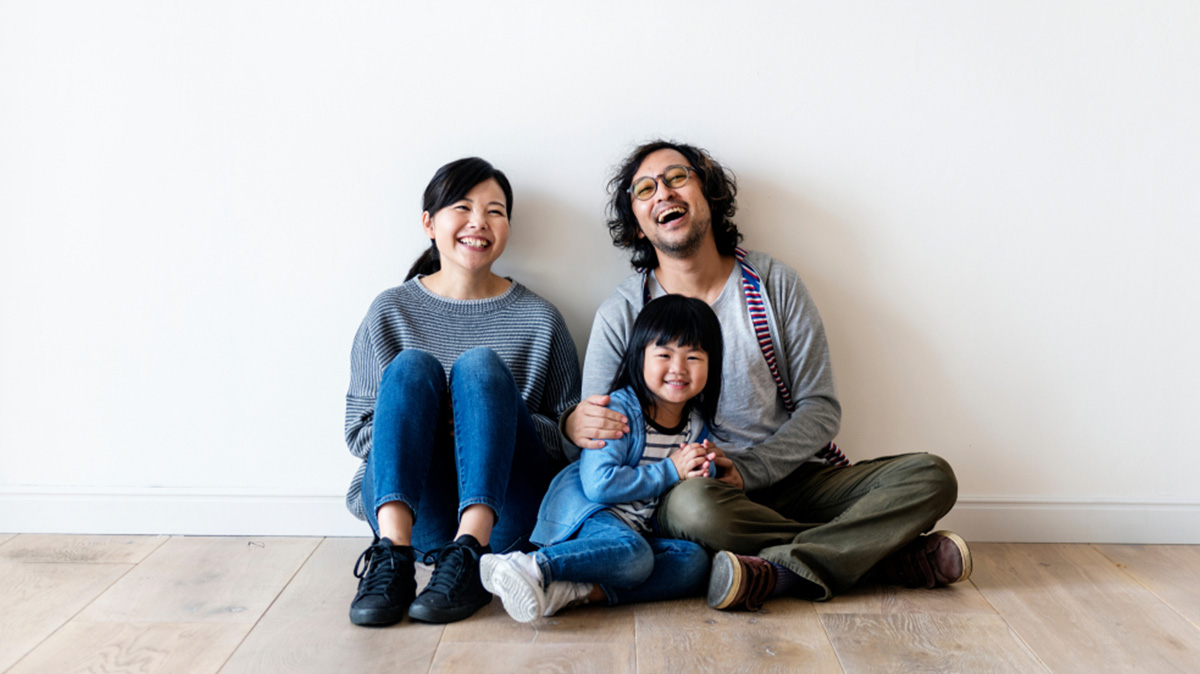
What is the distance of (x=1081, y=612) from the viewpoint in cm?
164

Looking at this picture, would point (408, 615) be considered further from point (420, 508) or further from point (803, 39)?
point (803, 39)

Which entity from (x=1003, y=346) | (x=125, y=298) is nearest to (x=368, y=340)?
(x=125, y=298)

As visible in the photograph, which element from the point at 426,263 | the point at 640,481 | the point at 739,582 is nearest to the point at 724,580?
the point at 739,582

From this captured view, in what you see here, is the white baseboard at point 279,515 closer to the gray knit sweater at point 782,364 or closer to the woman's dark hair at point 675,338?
the gray knit sweater at point 782,364

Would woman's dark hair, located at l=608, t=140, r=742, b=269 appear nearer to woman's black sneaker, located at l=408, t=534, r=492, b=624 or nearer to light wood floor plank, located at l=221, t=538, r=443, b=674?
woman's black sneaker, located at l=408, t=534, r=492, b=624

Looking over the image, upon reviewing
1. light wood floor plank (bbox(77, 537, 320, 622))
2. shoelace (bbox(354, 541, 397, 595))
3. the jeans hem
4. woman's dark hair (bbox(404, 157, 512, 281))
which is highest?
woman's dark hair (bbox(404, 157, 512, 281))

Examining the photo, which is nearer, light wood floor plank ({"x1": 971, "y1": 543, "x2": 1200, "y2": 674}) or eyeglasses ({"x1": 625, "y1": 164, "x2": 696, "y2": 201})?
light wood floor plank ({"x1": 971, "y1": 543, "x2": 1200, "y2": 674})

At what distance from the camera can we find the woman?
1.61 m

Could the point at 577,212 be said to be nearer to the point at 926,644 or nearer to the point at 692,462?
the point at 692,462

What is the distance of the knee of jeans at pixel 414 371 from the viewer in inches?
66.8

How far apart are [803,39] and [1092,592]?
1.23 meters

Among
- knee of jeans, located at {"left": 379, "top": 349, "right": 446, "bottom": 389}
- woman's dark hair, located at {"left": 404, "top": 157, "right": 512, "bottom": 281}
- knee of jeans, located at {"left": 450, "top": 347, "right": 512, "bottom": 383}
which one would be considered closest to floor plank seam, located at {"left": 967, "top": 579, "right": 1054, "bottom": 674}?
knee of jeans, located at {"left": 450, "top": 347, "right": 512, "bottom": 383}

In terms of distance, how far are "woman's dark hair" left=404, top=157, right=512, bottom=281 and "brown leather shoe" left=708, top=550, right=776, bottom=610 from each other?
86 centimetres

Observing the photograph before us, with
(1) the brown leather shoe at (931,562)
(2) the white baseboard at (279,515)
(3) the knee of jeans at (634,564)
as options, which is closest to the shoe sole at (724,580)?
(3) the knee of jeans at (634,564)
